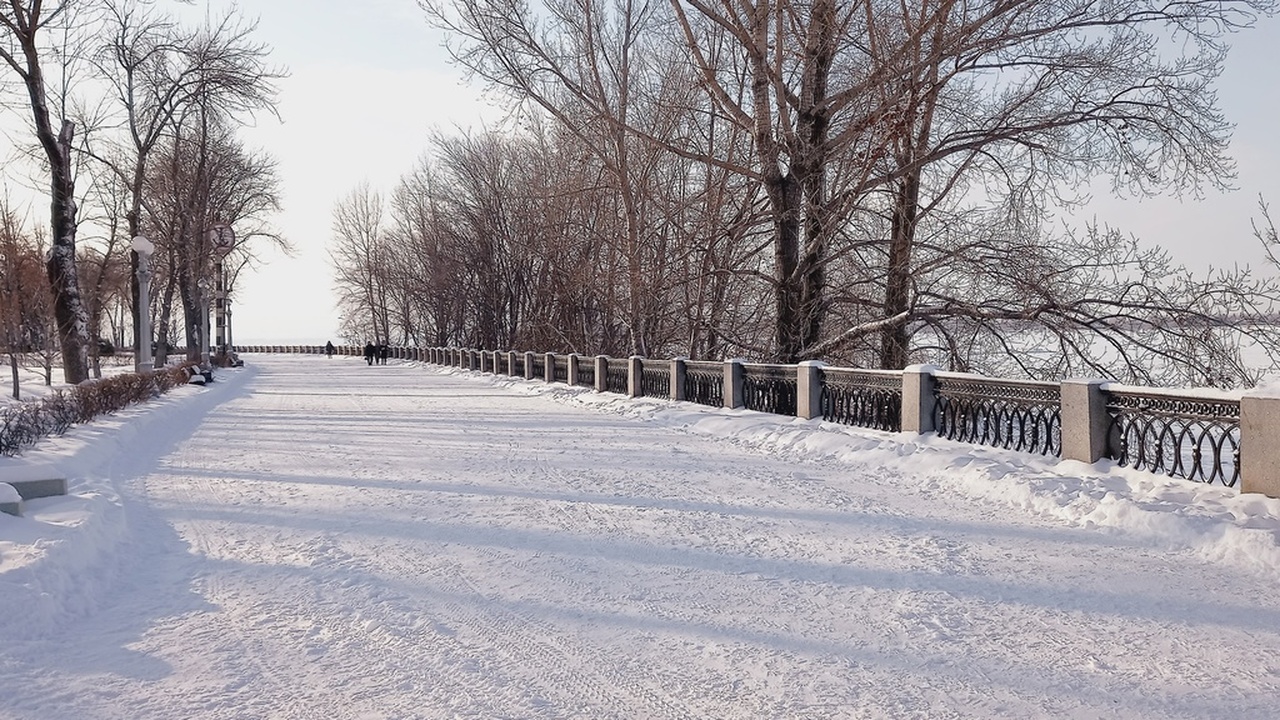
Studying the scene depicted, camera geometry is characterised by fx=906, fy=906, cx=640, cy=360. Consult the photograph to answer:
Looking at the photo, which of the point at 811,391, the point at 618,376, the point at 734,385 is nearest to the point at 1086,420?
the point at 811,391

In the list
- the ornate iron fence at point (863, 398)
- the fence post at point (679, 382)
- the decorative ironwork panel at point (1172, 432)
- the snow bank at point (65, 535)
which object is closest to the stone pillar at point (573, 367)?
the fence post at point (679, 382)

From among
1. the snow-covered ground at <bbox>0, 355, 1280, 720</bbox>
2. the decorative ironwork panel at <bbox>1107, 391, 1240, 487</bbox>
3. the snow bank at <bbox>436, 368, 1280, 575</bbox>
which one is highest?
the decorative ironwork panel at <bbox>1107, 391, 1240, 487</bbox>

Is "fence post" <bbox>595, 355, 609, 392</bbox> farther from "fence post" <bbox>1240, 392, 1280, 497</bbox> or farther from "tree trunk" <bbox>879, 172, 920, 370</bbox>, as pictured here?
"fence post" <bbox>1240, 392, 1280, 497</bbox>

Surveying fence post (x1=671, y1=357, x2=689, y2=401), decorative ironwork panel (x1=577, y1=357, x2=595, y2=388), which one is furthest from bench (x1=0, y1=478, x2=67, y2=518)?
decorative ironwork panel (x1=577, y1=357, x2=595, y2=388)

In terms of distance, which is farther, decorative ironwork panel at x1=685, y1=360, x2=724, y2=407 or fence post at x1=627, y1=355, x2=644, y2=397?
fence post at x1=627, y1=355, x2=644, y2=397

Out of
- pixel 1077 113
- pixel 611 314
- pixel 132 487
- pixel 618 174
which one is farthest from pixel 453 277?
pixel 132 487

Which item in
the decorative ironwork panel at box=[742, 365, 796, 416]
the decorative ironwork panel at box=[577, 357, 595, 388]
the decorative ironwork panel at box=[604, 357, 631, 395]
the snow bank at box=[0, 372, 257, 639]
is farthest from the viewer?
the decorative ironwork panel at box=[577, 357, 595, 388]

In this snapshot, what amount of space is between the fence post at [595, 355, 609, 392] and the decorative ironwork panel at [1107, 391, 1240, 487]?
1603 centimetres

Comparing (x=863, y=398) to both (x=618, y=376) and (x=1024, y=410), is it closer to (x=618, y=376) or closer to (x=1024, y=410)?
(x=1024, y=410)

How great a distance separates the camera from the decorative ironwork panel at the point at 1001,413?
32.4 ft

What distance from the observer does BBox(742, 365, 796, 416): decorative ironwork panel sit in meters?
16.1

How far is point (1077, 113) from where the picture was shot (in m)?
16.6

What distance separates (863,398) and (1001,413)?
3222 millimetres

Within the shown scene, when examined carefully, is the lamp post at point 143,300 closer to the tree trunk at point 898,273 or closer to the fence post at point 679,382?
the fence post at point 679,382
